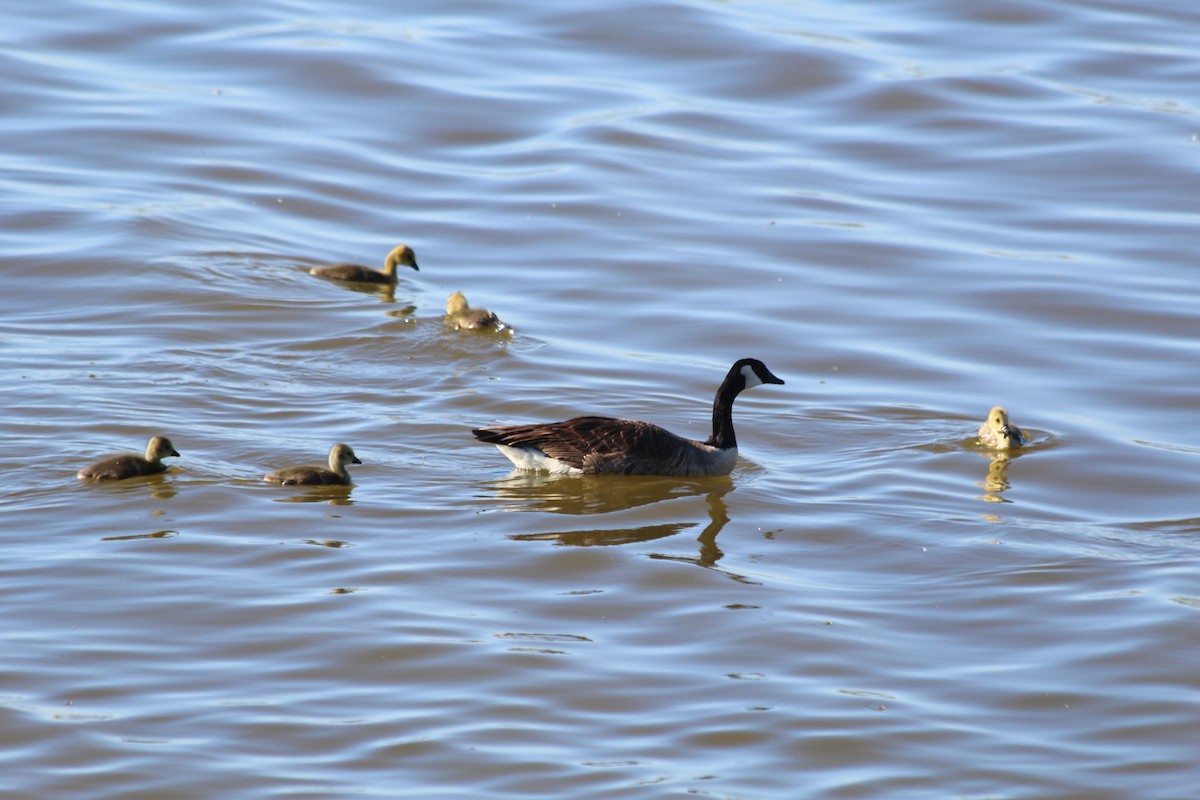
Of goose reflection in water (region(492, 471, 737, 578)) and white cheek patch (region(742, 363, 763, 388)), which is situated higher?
white cheek patch (region(742, 363, 763, 388))

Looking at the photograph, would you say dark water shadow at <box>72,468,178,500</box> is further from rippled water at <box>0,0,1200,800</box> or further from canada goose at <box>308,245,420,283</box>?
canada goose at <box>308,245,420,283</box>

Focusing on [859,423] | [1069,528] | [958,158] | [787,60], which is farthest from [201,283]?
[787,60]

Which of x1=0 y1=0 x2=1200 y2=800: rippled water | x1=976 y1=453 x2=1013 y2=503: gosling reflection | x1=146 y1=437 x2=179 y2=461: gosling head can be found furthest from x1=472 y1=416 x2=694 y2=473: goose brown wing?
x1=976 y1=453 x2=1013 y2=503: gosling reflection

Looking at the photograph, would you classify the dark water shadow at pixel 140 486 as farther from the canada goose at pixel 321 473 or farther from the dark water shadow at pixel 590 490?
the dark water shadow at pixel 590 490

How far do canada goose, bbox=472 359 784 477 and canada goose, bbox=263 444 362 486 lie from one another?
1048 millimetres

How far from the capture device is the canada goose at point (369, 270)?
1738 cm

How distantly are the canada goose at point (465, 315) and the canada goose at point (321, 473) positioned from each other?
3788 millimetres

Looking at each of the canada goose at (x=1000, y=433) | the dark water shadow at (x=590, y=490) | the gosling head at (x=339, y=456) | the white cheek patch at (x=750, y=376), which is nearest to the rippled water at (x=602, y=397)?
the dark water shadow at (x=590, y=490)

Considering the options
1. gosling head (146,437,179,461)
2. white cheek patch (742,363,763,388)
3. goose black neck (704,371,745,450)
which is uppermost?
white cheek patch (742,363,763,388)

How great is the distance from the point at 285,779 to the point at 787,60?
65.6ft

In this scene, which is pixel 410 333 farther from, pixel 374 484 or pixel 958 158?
pixel 958 158

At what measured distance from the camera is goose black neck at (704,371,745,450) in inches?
525

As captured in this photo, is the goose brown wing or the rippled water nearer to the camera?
the rippled water

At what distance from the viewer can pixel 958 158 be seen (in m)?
22.5
